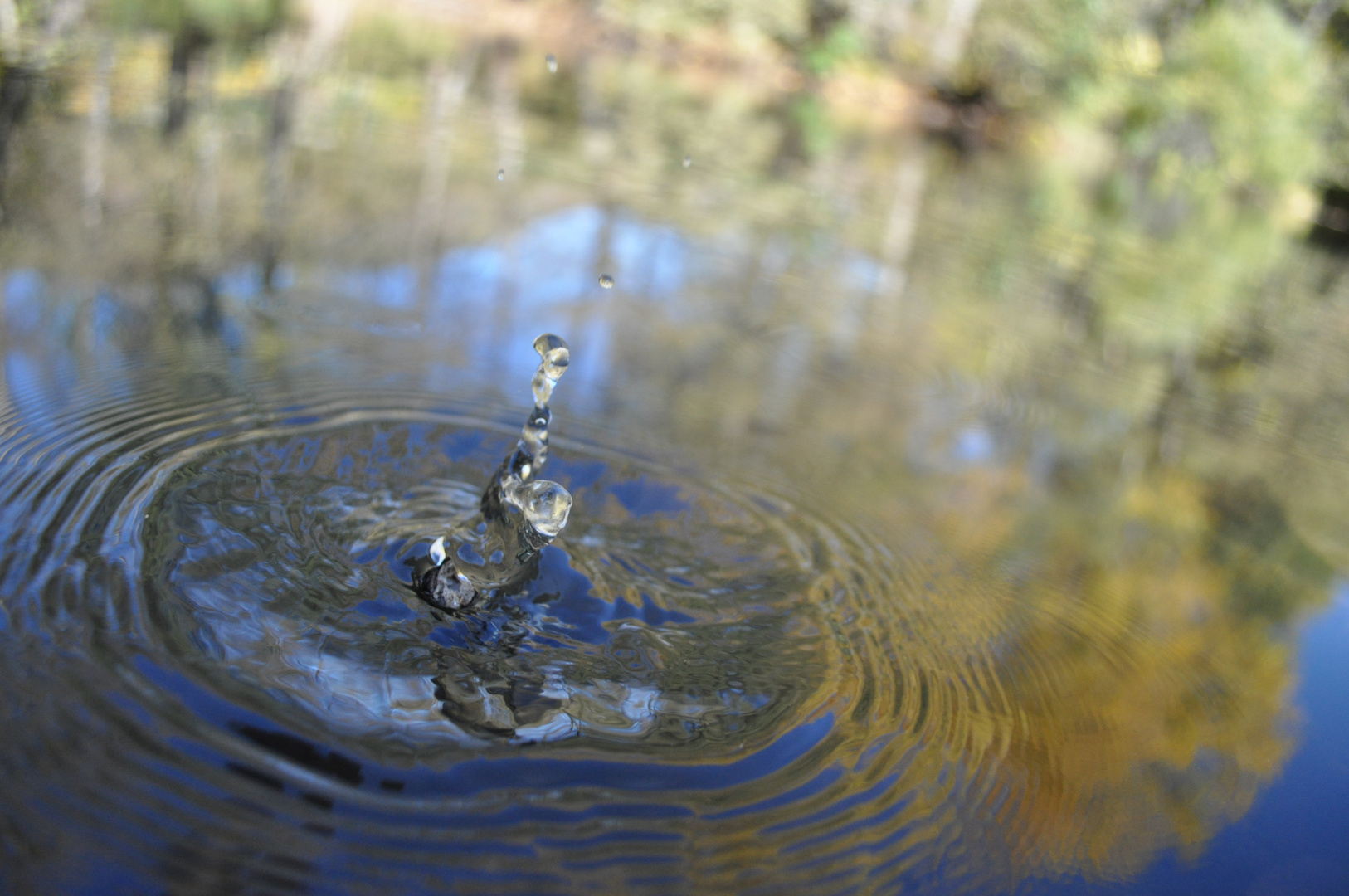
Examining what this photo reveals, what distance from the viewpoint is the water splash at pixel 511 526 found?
1916 mm

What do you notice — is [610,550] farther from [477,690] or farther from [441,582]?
[477,690]

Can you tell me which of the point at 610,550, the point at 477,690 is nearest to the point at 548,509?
the point at 610,550

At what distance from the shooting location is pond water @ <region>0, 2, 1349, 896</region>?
1.41 m

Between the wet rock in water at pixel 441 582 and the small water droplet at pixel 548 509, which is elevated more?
the small water droplet at pixel 548 509

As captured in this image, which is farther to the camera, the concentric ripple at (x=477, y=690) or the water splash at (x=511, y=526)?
the water splash at (x=511, y=526)

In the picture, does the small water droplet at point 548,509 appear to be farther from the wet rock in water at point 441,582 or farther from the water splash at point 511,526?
the wet rock in water at point 441,582

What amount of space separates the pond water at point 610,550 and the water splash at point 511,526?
0.03m

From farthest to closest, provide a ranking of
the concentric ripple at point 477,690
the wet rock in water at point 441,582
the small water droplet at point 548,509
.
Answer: the small water droplet at point 548,509 < the wet rock in water at point 441,582 < the concentric ripple at point 477,690

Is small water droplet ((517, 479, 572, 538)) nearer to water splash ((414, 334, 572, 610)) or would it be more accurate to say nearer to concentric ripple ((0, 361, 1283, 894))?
water splash ((414, 334, 572, 610))

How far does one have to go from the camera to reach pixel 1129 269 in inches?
274

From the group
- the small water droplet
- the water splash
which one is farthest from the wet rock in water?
the small water droplet

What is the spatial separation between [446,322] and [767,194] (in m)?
4.22

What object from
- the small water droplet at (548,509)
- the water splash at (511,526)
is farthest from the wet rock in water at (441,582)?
the small water droplet at (548,509)

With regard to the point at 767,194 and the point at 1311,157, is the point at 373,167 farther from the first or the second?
the point at 1311,157
